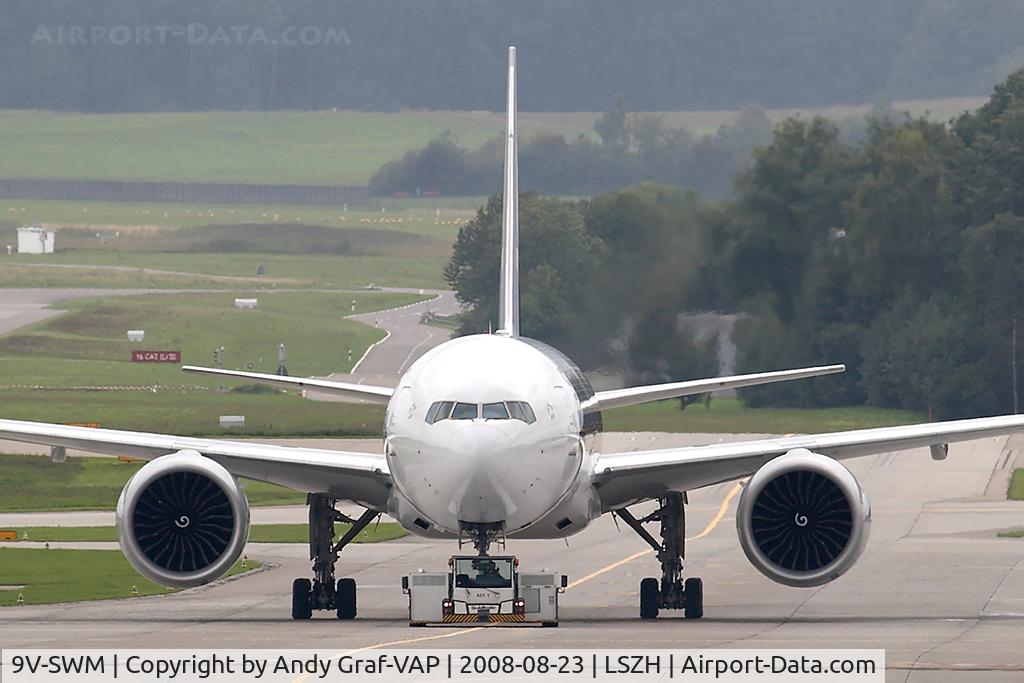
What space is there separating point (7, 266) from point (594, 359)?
7548cm

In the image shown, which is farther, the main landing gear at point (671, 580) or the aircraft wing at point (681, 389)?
the aircraft wing at point (681, 389)

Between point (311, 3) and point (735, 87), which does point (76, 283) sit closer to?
point (735, 87)

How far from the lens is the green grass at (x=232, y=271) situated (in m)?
131

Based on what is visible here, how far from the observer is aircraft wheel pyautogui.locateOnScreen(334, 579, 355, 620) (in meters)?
32.0

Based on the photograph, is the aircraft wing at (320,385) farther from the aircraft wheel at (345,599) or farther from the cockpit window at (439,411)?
the cockpit window at (439,411)

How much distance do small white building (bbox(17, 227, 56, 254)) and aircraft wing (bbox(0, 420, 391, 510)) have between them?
109252 mm

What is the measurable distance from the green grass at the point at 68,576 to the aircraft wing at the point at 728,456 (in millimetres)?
8058

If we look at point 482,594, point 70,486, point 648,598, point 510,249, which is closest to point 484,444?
point 482,594

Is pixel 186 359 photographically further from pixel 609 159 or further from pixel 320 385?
pixel 320 385

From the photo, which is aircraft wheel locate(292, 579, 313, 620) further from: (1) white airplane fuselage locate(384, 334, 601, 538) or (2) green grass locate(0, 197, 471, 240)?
(2) green grass locate(0, 197, 471, 240)

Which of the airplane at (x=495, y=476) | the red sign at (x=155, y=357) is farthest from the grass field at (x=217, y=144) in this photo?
the airplane at (x=495, y=476)

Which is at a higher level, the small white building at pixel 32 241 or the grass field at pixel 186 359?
the small white building at pixel 32 241

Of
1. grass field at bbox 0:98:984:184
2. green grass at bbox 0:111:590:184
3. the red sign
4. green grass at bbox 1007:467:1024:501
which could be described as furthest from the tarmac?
green grass at bbox 0:111:590:184

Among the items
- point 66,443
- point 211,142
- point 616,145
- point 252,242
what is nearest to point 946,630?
point 66,443
